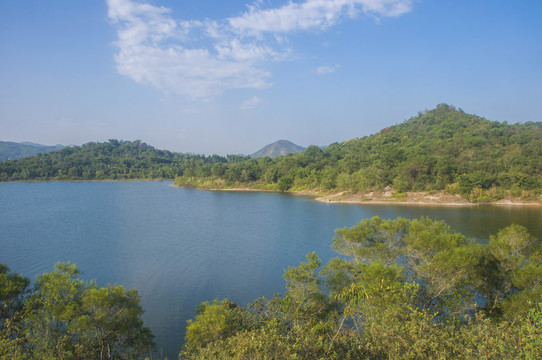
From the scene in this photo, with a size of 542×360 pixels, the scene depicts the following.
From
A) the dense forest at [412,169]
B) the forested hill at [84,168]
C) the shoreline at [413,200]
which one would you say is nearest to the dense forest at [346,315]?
the shoreline at [413,200]

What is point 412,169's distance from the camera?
43844 millimetres

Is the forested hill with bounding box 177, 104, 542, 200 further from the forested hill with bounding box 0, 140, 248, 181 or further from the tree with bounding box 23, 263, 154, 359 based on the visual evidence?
the tree with bounding box 23, 263, 154, 359

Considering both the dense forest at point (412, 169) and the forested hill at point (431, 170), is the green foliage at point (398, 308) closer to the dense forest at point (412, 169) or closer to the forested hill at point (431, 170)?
the forested hill at point (431, 170)

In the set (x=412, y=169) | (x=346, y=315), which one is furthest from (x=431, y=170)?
(x=346, y=315)

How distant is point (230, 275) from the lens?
52.9ft

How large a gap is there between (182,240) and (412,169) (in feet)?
112

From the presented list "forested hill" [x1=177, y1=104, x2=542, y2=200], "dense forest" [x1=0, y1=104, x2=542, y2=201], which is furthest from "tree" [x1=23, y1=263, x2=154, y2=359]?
"forested hill" [x1=177, y1=104, x2=542, y2=200]

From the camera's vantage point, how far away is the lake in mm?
14273

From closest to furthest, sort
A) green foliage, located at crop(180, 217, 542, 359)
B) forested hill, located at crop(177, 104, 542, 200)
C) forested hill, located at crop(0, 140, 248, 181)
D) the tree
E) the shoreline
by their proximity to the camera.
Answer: green foliage, located at crop(180, 217, 542, 359) < the tree < the shoreline < forested hill, located at crop(177, 104, 542, 200) < forested hill, located at crop(0, 140, 248, 181)

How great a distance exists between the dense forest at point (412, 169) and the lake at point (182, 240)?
559cm

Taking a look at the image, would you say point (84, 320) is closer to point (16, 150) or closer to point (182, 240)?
point (182, 240)

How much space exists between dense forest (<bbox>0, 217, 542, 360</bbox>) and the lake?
277 cm

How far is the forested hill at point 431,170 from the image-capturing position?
131ft

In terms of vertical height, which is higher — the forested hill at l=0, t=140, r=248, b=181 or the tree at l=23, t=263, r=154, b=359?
the forested hill at l=0, t=140, r=248, b=181
